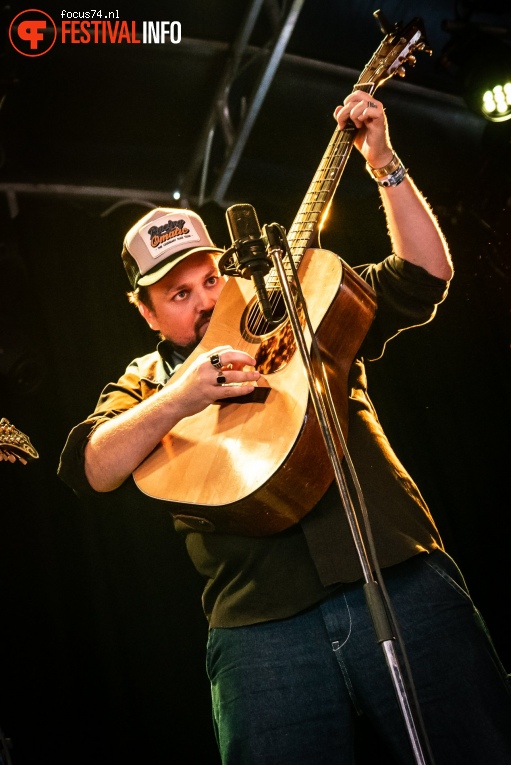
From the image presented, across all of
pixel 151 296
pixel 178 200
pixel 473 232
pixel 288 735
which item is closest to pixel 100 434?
pixel 151 296

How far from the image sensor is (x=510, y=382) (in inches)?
174

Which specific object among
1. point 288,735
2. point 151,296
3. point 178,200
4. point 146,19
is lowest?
point 288,735

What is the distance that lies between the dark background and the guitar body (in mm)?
1692

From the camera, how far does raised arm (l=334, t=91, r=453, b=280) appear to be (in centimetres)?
223

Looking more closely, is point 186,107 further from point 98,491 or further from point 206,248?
point 98,491

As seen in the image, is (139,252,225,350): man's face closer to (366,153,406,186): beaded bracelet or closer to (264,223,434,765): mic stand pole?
(366,153,406,186): beaded bracelet

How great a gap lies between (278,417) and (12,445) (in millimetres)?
1486

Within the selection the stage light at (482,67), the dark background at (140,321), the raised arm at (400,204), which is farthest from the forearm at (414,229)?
the stage light at (482,67)

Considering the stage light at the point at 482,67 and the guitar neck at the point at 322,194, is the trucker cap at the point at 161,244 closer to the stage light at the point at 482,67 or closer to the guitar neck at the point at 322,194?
the guitar neck at the point at 322,194

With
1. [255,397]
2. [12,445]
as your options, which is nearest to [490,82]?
[255,397]

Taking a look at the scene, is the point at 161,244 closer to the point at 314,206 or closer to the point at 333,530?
the point at 314,206

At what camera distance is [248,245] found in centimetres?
176

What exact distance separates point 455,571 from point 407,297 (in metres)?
0.92

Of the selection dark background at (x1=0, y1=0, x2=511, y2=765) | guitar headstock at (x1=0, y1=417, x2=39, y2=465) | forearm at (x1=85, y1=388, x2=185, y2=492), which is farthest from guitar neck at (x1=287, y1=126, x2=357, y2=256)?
dark background at (x1=0, y1=0, x2=511, y2=765)
